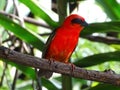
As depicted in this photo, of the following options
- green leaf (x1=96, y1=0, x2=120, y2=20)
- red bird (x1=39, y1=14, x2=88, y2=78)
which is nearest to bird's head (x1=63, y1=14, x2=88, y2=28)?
red bird (x1=39, y1=14, x2=88, y2=78)

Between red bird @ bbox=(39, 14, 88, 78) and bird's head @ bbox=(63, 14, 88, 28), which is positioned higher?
bird's head @ bbox=(63, 14, 88, 28)

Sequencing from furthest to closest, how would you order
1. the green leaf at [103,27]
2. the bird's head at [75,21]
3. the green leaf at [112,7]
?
the bird's head at [75,21], the green leaf at [112,7], the green leaf at [103,27]

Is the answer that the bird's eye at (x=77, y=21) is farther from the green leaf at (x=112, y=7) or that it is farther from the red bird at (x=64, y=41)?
the green leaf at (x=112, y=7)

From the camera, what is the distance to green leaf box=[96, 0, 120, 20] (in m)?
1.85

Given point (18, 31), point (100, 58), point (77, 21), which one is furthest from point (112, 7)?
point (18, 31)

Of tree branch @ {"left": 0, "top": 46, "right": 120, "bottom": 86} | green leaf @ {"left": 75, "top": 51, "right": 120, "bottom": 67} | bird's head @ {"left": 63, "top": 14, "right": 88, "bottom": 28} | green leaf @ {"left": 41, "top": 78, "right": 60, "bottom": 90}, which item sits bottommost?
green leaf @ {"left": 41, "top": 78, "right": 60, "bottom": 90}

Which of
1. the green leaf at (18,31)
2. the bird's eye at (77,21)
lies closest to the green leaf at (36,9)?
the green leaf at (18,31)

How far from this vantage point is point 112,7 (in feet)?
6.23

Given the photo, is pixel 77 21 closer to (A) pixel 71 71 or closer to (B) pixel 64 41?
(B) pixel 64 41

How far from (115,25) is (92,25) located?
4.6 inches

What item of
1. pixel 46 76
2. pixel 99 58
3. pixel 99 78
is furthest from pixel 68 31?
pixel 99 78

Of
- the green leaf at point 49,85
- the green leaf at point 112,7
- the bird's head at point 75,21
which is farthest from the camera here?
the bird's head at point 75,21

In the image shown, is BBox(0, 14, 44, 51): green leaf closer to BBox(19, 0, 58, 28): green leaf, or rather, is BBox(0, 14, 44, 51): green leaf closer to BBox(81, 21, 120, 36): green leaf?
BBox(19, 0, 58, 28): green leaf

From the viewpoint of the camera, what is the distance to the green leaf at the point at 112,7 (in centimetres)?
185
